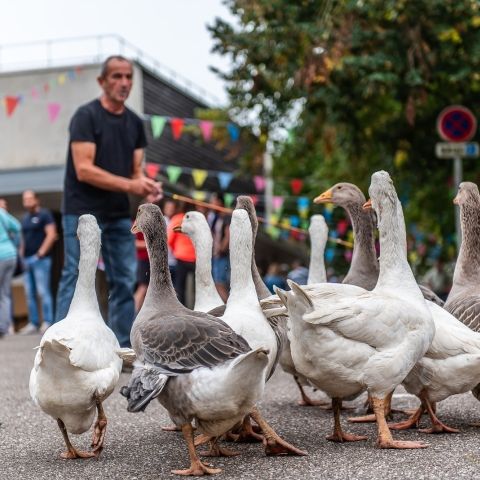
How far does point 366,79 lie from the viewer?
1320 centimetres

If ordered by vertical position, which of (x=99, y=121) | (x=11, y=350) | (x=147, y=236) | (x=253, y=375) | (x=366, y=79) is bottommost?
(x=11, y=350)

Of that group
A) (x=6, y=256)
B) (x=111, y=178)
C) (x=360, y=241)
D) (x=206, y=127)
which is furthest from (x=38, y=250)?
(x=360, y=241)

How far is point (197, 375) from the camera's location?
15.0 ft

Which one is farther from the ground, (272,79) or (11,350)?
(272,79)

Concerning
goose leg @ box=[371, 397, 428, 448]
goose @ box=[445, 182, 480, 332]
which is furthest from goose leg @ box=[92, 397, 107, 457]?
goose @ box=[445, 182, 480, 332]

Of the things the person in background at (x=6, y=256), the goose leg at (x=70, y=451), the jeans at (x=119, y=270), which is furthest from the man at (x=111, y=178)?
the person in background at (x=6, y=256)

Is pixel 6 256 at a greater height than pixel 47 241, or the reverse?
pixel 47 241

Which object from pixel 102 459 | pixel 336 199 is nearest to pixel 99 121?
pixel 336 199

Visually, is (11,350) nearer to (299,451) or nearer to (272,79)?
(272,79)

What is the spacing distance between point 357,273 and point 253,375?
7.30 ft

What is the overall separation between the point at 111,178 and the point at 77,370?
3391 millimetres

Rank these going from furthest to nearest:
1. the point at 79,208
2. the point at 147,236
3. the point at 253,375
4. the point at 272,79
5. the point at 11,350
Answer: the point at 272,79, the point at 11,350, the point at 79,208, the point at 147,236, the point at 253,375

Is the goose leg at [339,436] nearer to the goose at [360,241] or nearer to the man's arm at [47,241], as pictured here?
the goose at [360,241]

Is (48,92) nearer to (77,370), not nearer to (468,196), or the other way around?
(468,196)
